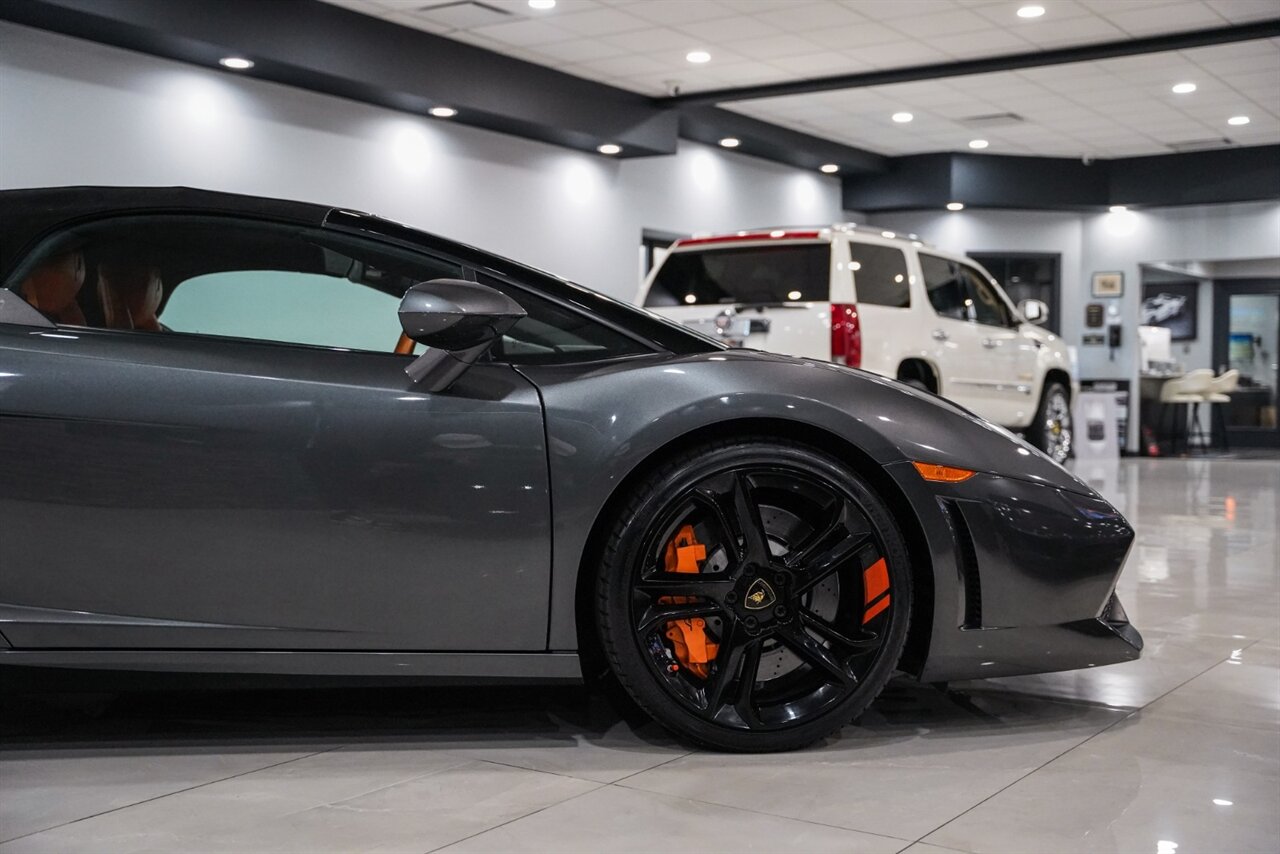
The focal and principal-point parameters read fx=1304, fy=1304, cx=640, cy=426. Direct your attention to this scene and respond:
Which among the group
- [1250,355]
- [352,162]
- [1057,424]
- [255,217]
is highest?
[352,162]

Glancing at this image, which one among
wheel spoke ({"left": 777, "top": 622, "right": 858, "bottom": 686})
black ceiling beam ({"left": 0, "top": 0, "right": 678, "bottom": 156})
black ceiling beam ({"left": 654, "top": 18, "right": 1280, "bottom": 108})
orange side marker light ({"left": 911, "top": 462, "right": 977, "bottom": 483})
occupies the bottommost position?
wheel spoke ({"left": 777, "top": 622, "right": 858, "bottom": 686})

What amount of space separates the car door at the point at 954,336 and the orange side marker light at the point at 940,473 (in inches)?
275

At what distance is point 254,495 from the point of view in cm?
237

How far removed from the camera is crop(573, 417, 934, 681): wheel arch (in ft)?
8.23

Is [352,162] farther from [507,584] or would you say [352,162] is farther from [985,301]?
[507,584]

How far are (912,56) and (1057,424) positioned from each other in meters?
3.61

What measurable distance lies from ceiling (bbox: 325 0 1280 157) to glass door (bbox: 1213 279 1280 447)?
21.9ft

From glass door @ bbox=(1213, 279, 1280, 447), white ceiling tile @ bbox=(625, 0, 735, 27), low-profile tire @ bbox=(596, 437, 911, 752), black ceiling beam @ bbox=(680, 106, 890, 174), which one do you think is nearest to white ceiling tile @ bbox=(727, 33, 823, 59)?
white ceiling tile @ bbox=(625, 0, 735, 27)

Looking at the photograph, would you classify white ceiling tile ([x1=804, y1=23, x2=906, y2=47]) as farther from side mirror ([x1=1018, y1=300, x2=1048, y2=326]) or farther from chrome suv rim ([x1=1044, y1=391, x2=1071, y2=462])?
chrome suv rim ([x1=1044, y1=391, x2=1071, y2=462])

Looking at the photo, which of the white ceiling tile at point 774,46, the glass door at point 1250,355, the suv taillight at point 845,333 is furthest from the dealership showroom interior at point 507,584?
the glass door at point 1250,355

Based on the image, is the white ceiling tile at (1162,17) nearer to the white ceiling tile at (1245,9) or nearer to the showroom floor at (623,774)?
the white ceiling tile at (1245,9)

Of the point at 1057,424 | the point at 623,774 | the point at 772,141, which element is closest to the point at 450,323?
the point at 623,774

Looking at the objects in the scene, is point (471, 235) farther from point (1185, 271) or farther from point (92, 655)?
point (1185, 271)

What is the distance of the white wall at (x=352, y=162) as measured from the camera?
9.38 meters
